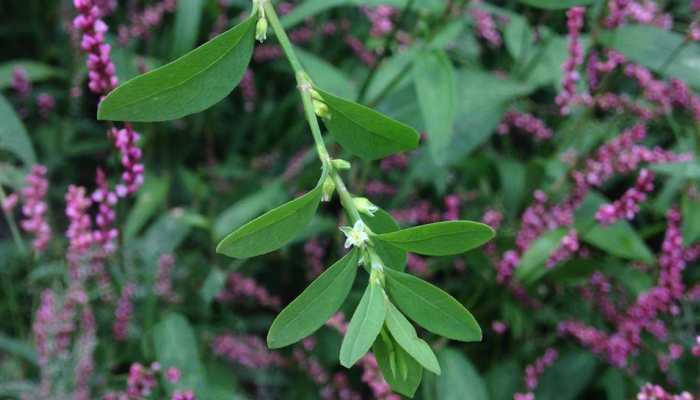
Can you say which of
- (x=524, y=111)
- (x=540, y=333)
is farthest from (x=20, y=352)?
(x=524, y=111)

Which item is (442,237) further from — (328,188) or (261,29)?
(261,29)

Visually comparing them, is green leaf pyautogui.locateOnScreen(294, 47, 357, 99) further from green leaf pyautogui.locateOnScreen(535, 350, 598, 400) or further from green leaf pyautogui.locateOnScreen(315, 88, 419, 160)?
green leaf pyautogui.locateOnScreen(315, 88, 419, 160)

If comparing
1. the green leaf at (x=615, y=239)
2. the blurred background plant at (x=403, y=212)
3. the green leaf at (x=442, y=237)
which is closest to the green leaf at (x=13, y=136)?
the blurred background plant at (x=403, y=212)

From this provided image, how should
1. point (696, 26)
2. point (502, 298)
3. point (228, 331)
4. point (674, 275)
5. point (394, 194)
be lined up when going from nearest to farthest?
point (674, 275) → point (696, 26) → point (502, 298) → point (228, 331) → point (394, 194)

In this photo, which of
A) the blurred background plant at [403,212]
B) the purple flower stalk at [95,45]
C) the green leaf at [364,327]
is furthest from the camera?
the blurred background plant at [403,212]

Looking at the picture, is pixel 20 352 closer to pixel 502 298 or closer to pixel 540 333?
pixel 502 298

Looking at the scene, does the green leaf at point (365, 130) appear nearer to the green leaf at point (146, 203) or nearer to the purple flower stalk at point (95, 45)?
the purple flower stalk at point (95, 45)

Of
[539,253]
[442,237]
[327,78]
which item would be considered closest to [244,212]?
[327,78]

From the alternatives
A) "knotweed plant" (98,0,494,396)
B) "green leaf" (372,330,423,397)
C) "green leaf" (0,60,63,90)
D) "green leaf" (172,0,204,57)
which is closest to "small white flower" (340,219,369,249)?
"knotweed plant" (98,0,494,396)
